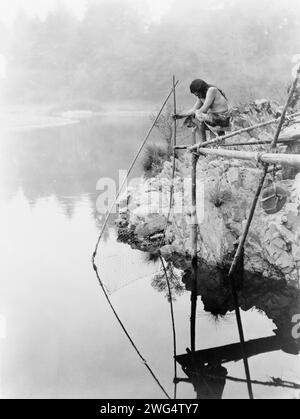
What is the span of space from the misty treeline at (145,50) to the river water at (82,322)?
62.4 feet

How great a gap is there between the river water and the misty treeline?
19029mm

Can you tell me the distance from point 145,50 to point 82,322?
3364cm

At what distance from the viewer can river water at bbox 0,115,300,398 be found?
16.1 feet

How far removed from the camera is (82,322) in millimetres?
6215

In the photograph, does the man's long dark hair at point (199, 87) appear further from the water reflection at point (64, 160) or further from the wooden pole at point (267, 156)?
the water reflection at point (64, 160)

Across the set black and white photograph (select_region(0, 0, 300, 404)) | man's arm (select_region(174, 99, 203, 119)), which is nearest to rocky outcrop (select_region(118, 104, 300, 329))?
black and white photograph (select_region(0, 0, 300, 404))

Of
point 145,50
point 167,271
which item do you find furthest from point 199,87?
point 145,50

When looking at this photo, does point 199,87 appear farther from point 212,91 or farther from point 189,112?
point 189,112

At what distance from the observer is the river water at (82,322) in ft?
16.1

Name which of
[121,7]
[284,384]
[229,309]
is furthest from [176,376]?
[121,7]

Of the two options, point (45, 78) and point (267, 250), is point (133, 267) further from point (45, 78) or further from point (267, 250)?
point (45, 78)

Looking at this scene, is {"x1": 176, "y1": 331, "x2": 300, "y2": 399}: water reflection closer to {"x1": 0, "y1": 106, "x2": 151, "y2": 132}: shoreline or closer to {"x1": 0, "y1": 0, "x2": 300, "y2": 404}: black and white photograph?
{"x1": 0, "y1": 0, "x2": 300, "y2": 404}: black and white photograph

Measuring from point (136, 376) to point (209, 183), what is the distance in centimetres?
433

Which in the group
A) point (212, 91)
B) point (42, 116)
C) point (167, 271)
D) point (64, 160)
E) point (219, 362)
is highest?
point (42, 116)
